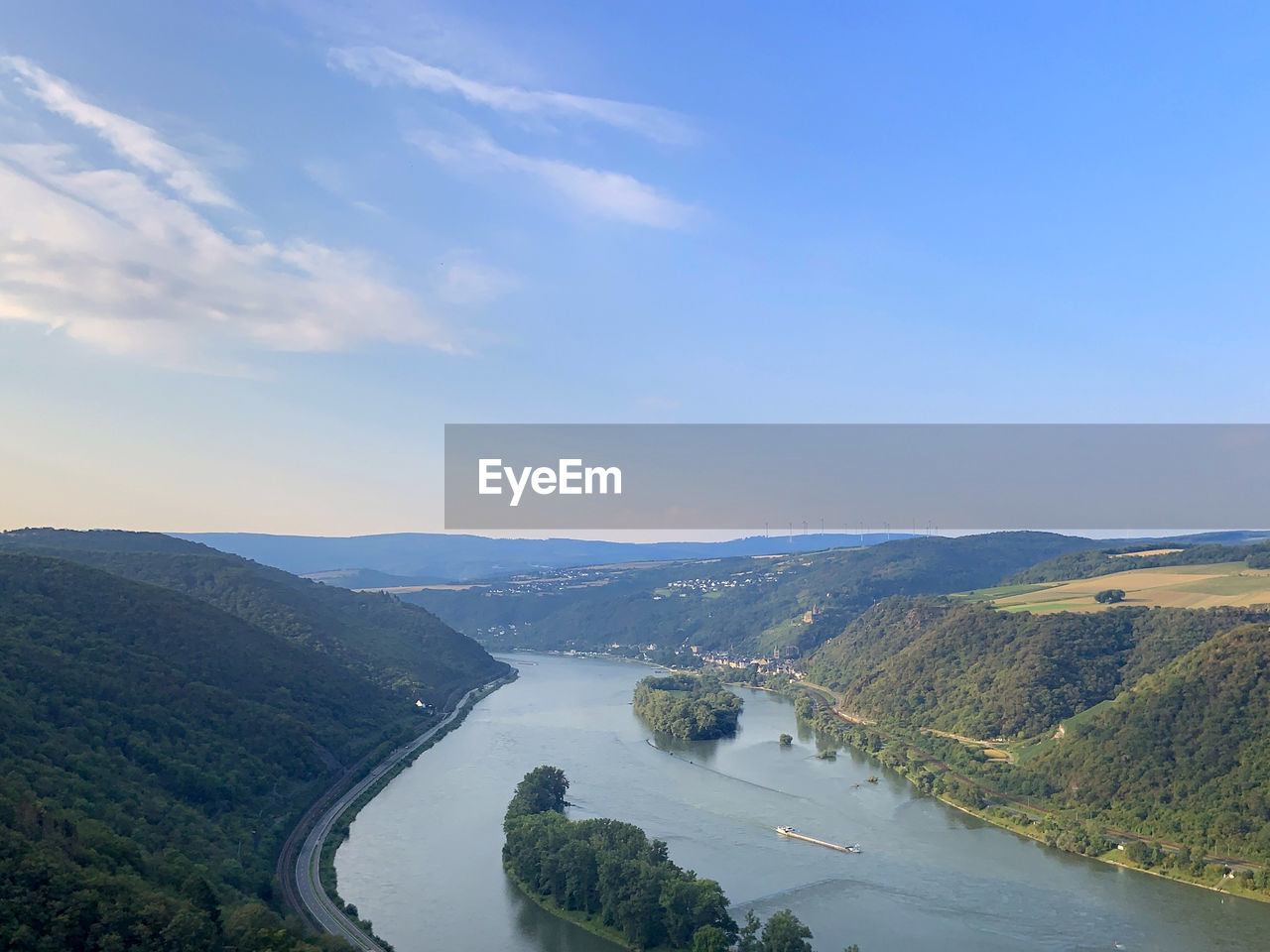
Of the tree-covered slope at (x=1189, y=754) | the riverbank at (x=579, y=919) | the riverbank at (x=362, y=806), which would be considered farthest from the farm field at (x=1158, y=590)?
the riverbank at (x=579, y=919)

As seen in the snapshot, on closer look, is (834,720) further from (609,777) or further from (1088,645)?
(609,777)

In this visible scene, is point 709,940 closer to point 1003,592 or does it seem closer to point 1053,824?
point 1053,824

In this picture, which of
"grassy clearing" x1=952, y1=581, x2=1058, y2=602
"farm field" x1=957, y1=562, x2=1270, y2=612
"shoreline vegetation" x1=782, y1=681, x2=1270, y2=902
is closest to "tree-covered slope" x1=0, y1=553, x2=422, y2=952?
"shoreline vegetation" x1=782, y1=681, x2=1270, y2=902

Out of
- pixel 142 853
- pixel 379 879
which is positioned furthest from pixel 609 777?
pixel 142 853

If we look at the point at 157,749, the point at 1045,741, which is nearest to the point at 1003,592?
the point at 1045,741

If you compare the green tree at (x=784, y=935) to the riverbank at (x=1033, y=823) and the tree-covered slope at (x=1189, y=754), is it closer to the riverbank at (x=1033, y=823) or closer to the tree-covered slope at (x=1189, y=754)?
the riverbank at (x=1033, y=823)

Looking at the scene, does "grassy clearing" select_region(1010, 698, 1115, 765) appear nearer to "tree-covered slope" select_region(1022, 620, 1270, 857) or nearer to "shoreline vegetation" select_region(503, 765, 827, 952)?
"tree-covered slope" select_region(1022, 620, 1270, 857)
